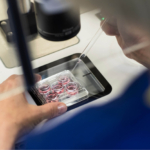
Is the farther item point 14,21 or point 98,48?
point 98,48

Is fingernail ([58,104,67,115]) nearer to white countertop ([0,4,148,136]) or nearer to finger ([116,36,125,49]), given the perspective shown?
white countertop ([0,4,148,136])

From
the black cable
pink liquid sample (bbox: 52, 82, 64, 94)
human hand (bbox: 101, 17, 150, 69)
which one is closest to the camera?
the black cable

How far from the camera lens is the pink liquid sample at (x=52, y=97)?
0.47 m

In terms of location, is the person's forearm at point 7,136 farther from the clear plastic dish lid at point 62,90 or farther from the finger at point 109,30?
the finger at point 109,30

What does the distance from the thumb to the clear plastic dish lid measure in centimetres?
2

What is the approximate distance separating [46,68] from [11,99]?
4.4 inches

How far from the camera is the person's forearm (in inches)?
16.2

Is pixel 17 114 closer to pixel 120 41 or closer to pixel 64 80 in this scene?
pixel 64 80

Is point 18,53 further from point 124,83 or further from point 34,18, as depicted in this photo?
point 124,83

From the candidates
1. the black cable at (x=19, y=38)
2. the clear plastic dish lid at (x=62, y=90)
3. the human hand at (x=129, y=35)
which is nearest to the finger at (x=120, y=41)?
the human hand at (x=129, y=35)

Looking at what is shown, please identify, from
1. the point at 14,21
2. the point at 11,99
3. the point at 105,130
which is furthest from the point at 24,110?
the point at 14,21

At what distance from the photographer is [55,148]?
15.3 inches

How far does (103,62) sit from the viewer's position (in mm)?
542

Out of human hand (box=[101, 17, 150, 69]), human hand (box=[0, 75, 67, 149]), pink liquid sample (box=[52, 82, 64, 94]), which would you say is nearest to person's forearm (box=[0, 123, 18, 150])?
human hand (box=[0, 75, 67, 149])
